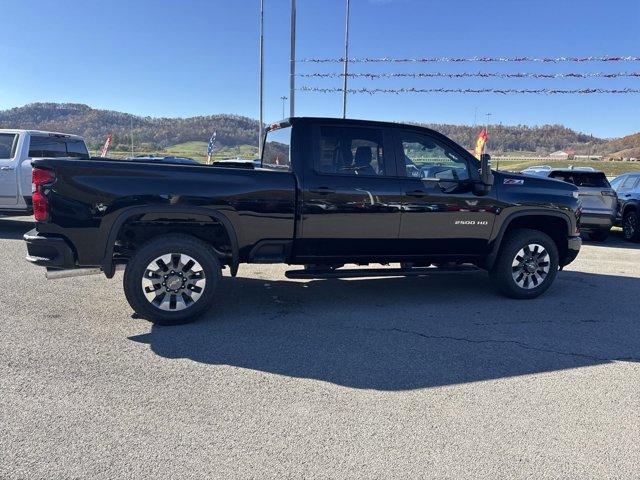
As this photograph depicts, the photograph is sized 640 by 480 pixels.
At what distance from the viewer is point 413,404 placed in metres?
3.26

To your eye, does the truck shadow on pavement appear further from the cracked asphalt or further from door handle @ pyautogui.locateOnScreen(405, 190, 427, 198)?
door handle @ pyautogui.locateOnScreen(405, 190, 427, 198)

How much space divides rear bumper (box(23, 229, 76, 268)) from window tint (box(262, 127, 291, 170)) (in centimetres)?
224

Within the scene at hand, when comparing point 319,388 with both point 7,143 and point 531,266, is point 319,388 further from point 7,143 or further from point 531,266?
point 7,143

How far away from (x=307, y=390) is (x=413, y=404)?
2.40 ft

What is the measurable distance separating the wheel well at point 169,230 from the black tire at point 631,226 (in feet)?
34.6

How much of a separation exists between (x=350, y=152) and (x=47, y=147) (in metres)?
7.62

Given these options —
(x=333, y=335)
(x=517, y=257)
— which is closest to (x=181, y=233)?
(x=333, y=335)

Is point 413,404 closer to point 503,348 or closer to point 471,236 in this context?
point 503,348

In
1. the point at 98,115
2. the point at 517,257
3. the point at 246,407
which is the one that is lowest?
the point at 246,407

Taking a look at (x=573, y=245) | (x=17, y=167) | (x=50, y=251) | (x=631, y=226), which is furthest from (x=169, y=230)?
(x=631, y=226)

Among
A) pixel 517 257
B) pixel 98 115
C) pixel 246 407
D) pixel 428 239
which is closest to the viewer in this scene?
pixel 246 407

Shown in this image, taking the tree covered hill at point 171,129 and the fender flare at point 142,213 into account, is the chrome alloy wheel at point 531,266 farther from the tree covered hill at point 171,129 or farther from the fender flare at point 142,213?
the tree covered hill at point 171,129

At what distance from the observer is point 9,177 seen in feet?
30.6

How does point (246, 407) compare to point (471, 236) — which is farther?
point (471, 236)
